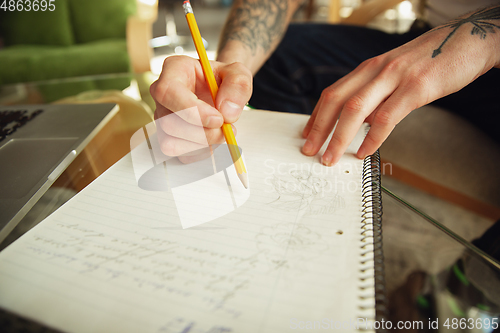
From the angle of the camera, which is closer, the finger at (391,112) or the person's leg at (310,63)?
the finger at (391,112)

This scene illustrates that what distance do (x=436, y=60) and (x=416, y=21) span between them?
22.4 inches

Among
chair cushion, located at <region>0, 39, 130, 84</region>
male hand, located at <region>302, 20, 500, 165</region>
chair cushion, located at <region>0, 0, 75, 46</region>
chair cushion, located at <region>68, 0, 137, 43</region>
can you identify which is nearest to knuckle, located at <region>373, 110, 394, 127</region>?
male hand, located at <region>302, 20, 500, 165</region>

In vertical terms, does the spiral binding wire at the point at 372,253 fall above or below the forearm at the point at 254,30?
below

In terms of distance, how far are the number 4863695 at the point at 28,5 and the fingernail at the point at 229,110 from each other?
2012mm

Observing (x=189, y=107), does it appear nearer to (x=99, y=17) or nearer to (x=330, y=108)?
(x=330, y=108)

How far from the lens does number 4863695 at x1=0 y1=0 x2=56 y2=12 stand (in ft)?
5.48

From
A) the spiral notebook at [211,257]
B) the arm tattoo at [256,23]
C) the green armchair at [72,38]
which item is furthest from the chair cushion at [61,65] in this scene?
the spiral notebook at [211,257]

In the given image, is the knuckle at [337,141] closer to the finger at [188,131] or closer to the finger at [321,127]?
the finger at [321,127]

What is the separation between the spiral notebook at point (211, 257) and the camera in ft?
0.68

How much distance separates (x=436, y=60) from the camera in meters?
0.36

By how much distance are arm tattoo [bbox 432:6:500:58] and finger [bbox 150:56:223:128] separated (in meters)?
0.30

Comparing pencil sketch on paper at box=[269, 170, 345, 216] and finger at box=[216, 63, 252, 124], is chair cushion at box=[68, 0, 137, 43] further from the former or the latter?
pencil sketch on paper at box=[269, 170, 345, 216]

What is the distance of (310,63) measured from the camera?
2.32 feet

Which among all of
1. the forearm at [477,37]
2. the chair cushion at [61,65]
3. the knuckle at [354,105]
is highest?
the forearm at [477,37]
